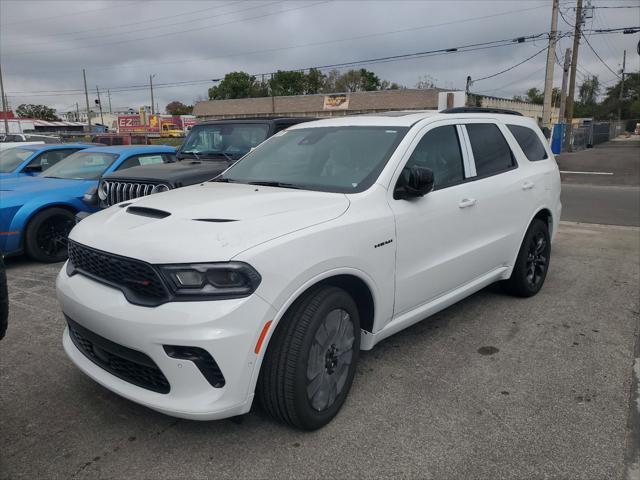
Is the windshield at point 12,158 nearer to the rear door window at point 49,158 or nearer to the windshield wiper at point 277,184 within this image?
the rear door window at point 49,158

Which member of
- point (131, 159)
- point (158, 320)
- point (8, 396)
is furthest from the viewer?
point (131, 159)

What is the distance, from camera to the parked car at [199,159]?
238 inches

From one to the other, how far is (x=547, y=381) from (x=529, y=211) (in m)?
1.89

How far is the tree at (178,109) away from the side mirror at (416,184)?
123320mm

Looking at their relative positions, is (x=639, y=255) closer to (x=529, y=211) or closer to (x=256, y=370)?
(x=529, y=211)

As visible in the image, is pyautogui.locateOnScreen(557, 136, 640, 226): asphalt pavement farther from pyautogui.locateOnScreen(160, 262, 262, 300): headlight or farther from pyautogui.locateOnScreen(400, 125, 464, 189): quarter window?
pyautogui.locateOnScreen(160, 262, 262, 300): headlight

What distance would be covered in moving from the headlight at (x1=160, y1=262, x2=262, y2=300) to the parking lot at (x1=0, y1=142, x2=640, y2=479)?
87 cm

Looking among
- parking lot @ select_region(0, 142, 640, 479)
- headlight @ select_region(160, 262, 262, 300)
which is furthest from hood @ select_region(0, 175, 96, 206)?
headlight @ select_region(160, 262, 262, 300)

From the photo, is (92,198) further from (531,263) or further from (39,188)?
(531,263)

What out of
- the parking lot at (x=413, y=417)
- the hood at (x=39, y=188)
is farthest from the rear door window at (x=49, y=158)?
the parking lot at (x=413, y=417)

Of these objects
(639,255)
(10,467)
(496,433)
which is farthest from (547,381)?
(639,255)

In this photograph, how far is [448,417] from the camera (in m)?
3.09

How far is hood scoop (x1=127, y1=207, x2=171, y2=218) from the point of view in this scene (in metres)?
3.05

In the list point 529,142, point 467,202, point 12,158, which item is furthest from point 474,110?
point 12,158
